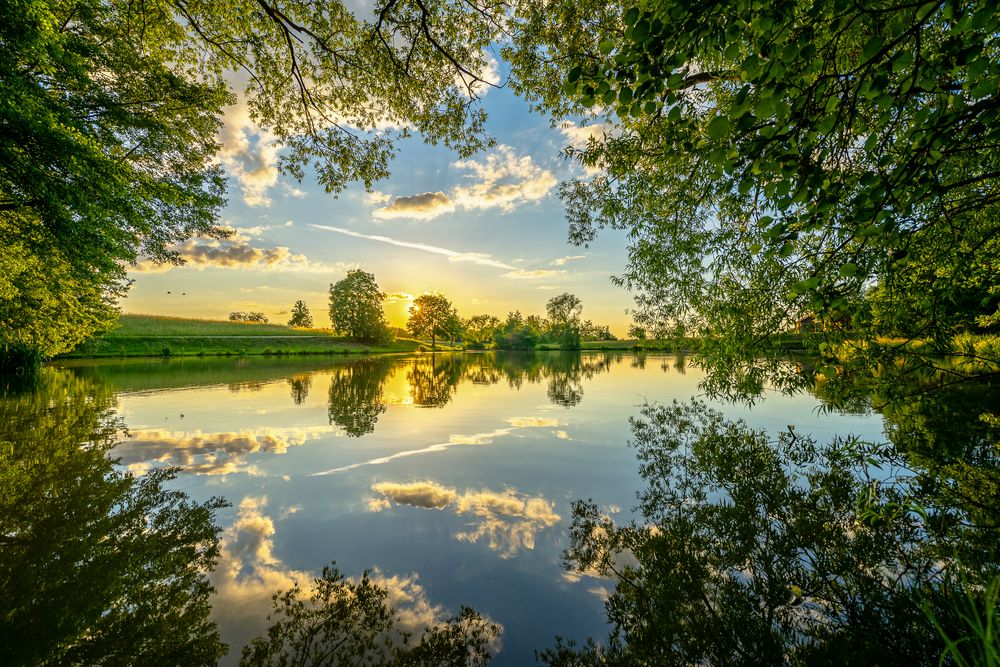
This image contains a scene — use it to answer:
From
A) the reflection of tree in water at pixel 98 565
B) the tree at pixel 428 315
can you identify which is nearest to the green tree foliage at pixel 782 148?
the reflection of tree in water at pixel 98 565

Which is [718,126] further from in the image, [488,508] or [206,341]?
[206,341]

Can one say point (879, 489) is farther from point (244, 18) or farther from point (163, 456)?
point (244, 18)

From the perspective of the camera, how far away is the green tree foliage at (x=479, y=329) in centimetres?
11800

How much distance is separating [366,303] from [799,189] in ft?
245

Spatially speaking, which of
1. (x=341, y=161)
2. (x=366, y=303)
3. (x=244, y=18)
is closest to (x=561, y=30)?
(x=341, y=161)

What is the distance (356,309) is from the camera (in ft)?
233

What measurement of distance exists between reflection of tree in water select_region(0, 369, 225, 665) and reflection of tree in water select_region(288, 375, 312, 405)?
7.95 m

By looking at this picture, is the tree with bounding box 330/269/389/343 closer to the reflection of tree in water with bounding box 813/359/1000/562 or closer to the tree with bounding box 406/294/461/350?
the tree with bounding box 406/294/461/350

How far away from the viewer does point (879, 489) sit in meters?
6.32

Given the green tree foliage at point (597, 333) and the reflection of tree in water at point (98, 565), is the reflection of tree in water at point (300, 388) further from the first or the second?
the green tree foliage at point (597, 333)

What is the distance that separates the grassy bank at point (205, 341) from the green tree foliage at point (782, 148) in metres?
54.3

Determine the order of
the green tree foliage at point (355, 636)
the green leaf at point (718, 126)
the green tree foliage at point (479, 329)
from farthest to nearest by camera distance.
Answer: the green tree foliage at point (479, 329), the green tree foliage at point (355, 636), the green leaf at point (718, 126)

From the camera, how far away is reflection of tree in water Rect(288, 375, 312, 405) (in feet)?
51.2

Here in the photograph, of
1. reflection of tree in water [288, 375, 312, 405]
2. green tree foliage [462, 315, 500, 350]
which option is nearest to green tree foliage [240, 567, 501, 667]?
reflection of tree in water [288, 375, 312, 405]
